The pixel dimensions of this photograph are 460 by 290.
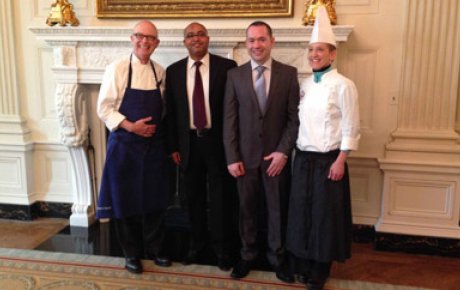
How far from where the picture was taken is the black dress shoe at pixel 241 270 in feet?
8.41

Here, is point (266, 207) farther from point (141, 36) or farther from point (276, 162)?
point (141, 36)

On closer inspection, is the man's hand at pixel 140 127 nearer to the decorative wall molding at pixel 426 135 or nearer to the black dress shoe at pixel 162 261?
the black dress shoe at pixel 162 261

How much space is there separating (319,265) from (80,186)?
195 cm

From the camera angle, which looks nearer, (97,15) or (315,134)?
(315,134)

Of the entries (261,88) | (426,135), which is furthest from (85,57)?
(426,135)

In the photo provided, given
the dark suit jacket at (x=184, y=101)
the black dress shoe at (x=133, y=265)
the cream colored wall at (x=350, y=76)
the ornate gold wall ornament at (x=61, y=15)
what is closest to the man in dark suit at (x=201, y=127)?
the dark suit jacket at (x=184, y=101)

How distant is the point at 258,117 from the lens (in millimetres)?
2402

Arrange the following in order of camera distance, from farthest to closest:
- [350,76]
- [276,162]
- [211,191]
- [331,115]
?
[350,76] → [211,191] → [276,162] → [331,115]

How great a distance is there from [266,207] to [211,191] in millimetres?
349

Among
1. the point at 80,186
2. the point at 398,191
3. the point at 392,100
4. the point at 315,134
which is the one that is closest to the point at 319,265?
the point at 315,134

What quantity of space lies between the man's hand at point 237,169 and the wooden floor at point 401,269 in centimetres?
87

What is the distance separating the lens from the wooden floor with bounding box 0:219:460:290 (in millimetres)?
2613

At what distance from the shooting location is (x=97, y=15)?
127 inches

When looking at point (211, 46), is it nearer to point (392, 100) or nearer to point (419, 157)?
point (392, 100)
